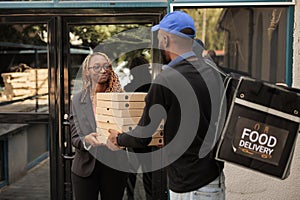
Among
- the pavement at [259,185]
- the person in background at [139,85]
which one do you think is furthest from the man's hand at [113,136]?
the pavement at [259,185]

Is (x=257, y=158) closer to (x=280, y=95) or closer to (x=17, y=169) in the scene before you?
(x=280, y=95)

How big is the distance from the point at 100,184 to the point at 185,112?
1.29 meters

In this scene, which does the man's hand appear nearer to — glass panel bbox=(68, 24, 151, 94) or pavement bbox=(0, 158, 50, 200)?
glass panel bbox=(68, 24, 151, 94)

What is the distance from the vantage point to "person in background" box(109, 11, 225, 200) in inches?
98.6

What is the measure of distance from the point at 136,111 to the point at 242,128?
84 centimetres

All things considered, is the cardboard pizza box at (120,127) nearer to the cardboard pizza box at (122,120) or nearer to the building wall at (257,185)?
the cardboard pizza box at (122,120)

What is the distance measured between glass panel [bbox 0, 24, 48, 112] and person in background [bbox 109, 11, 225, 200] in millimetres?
2031

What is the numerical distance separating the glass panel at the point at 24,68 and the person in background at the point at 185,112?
2.03 metres

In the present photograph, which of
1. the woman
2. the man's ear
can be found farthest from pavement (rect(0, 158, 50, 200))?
the man's ear

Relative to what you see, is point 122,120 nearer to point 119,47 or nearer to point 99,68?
point 99,68

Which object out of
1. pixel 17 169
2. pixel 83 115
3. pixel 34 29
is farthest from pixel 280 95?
pixel 17 169

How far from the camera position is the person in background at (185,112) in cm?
250

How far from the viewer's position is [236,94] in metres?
2.48

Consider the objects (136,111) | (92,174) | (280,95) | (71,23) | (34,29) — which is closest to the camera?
(280,95)
